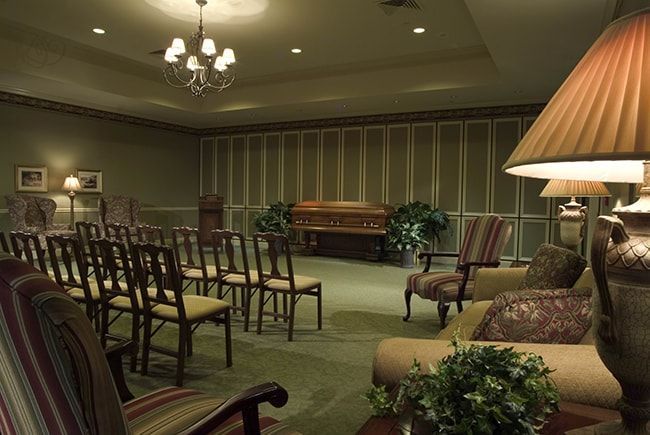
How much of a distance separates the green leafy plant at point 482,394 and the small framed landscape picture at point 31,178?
811 centimetres

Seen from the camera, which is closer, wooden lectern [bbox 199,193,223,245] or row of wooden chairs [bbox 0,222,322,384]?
row of wooden chairs [bbox 0,222,322,384]

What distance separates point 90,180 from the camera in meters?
8.23

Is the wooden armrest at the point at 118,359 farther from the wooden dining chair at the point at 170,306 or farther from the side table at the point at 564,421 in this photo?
the wooden dining chair at the point at 170,306

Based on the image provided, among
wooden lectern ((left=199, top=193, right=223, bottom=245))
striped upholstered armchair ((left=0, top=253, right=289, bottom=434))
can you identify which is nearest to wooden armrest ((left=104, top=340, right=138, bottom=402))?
striped upholstered armchair ((left=0, top=253, right=289, bottom=434))

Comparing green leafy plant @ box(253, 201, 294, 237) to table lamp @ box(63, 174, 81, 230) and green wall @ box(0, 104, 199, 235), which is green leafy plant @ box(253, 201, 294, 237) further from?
table lamp @ box(63, 174, 81, 230)

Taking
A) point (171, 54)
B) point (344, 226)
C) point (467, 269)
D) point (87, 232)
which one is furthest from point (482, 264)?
point (344, 226)

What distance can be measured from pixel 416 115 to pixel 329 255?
3.00 metres

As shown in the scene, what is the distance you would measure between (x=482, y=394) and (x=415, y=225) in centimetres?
651

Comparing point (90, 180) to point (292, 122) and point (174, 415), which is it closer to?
point (292, 122)

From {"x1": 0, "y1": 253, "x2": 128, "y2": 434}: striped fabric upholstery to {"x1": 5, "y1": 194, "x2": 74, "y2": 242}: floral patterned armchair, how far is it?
676cm

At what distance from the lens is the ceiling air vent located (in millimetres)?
4439

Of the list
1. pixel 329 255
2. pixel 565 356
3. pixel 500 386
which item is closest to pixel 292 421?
pixel 565 356

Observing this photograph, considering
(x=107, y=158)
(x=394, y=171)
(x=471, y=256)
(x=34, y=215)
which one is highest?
(x=107, y=158)

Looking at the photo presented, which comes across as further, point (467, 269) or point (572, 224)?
point (572, 224)
